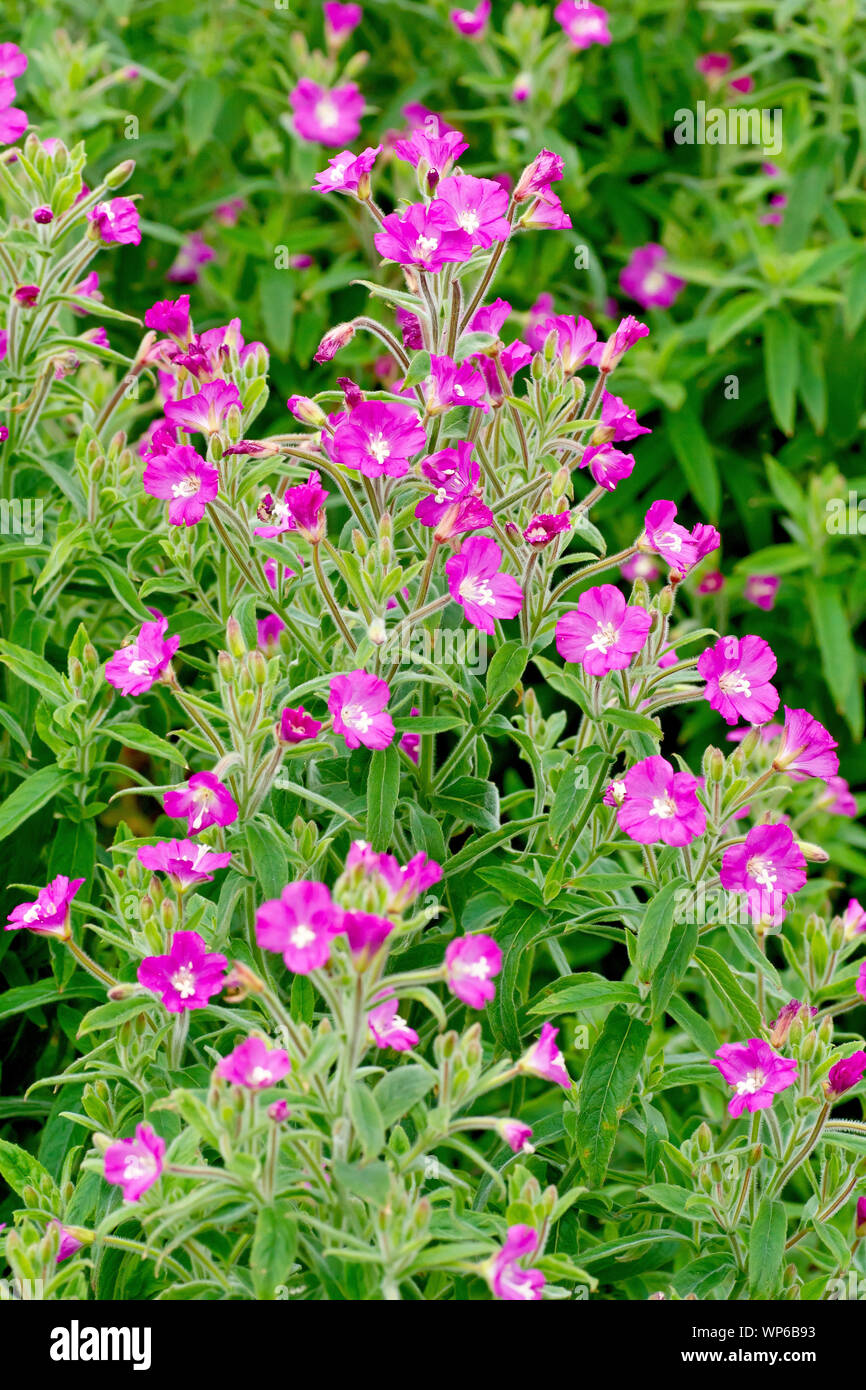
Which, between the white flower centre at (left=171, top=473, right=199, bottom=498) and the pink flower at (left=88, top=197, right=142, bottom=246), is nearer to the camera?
the white flower centre at (left=171, top=473, right=199, bottom=498)

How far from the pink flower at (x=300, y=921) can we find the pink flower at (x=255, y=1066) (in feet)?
0.26

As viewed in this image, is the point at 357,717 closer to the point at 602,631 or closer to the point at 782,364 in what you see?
the point at 602,631

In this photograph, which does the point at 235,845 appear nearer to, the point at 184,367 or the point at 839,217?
the point at 184,367

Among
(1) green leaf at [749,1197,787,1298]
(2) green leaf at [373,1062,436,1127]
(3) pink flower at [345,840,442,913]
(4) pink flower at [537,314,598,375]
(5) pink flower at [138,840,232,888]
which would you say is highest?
(4) pink flower at [537,314,598,375]

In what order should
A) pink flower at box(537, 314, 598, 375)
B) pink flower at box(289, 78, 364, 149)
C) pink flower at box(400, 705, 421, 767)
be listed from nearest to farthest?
pink flower at box(537, 314, 598, 375) < pink flower at box(400, 705, 421, 767) < pink flower at box(289, 78, 364, 149)

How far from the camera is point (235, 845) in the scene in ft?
5.88

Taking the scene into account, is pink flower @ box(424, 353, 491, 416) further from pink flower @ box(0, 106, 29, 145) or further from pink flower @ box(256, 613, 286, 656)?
pink flower @ box(0, 106, 29, 145)

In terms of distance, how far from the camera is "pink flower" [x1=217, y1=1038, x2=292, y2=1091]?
137 cm

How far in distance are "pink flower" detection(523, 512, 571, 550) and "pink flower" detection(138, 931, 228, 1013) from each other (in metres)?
0.60

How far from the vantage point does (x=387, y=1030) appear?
1.54 metres

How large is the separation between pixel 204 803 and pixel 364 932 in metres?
0.38

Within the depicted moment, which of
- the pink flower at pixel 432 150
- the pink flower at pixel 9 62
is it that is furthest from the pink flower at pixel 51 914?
the pink flower at pixel 9 62

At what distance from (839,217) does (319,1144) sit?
2.95 meters

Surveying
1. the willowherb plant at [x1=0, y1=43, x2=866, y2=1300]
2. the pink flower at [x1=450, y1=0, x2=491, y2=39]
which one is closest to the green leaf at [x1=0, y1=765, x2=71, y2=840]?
the willowherb plant at [x1=0, y1=43, x2=866, y2=1300]
